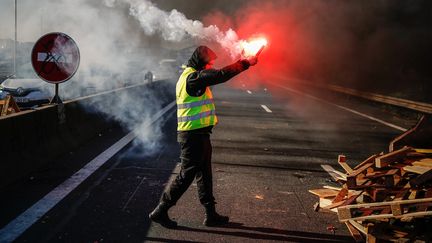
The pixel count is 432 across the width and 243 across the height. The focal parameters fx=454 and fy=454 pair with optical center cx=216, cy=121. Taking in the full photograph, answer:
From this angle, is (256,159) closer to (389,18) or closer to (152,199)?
(152,199)

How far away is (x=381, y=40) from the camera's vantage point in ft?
114

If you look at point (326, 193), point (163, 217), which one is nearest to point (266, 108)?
point (326, 193)

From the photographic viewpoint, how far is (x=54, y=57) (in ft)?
25.2

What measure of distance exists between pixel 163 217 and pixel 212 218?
0.52 metres

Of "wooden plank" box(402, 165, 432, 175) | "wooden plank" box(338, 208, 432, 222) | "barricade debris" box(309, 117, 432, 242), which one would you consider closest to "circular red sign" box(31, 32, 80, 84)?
"barricade debris" box(309, 117, 432, 242)

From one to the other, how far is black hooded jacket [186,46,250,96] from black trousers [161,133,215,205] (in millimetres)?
509

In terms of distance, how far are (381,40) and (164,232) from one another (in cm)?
3374

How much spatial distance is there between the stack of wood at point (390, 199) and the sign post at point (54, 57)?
16.4 ft

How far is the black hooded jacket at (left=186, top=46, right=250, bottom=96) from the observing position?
4766 millimetres

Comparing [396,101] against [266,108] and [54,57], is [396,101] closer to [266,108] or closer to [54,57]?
[266,108]

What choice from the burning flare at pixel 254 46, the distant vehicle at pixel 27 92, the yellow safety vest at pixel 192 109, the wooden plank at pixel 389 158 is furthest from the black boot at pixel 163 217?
the distant vehicle at pixel 27 92

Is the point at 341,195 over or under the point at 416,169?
under

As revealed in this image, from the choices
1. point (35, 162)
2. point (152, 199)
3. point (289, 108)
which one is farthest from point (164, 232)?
point (289, 108)

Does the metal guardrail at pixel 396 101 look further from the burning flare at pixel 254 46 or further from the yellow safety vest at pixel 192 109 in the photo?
the yellow safety vest at pixel 192 109
